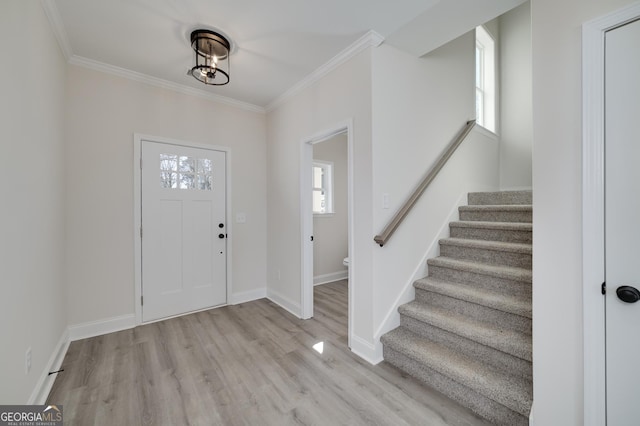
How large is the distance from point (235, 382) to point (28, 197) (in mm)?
1835

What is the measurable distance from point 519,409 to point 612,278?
0.89 meters

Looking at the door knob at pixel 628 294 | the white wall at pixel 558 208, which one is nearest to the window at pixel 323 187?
the white wall at pixel 558 208

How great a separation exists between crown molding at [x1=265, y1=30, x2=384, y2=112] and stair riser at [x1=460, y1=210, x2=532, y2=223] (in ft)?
6.69

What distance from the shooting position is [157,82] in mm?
2904

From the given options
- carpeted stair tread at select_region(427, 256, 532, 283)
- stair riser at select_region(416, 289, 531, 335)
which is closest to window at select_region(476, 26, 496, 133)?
carpeted stair tread at select_region(427, 256, 532, 283)

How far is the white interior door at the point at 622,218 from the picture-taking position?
108 cm

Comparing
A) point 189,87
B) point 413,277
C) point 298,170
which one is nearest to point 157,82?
point 189,87

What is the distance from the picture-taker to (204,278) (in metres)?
3.21

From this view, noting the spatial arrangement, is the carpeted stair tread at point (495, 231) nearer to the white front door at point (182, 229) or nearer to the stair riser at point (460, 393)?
the stair riser at point (460, 393)

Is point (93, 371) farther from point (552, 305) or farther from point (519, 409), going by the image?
point (552, 305)

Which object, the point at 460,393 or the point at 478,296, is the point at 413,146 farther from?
the point at 460,393

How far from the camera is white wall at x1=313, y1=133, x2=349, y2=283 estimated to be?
14.5 ft

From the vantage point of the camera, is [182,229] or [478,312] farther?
[182,229]

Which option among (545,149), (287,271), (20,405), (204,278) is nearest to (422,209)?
(545,149)
